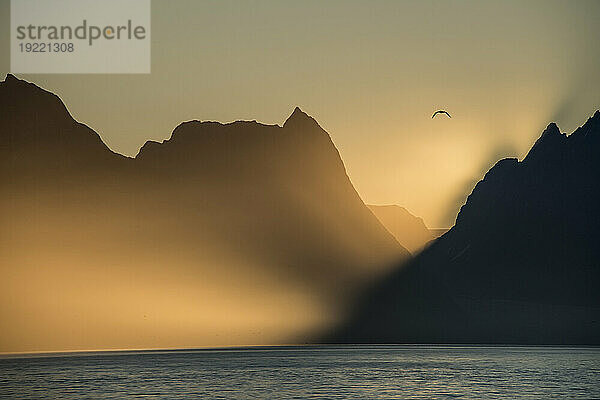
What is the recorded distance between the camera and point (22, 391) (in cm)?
9794

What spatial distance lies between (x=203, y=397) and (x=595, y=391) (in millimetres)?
36694

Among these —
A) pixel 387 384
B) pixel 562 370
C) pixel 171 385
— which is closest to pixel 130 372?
pixel 171 385

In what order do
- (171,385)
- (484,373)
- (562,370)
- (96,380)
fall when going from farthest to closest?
(562,370) < (484,373) < (96,380) < (171,385)

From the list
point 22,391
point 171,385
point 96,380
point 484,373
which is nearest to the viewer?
point 22,391

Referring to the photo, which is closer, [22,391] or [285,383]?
[22,391]

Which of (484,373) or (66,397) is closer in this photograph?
(66,397)

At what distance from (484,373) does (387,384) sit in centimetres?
3121

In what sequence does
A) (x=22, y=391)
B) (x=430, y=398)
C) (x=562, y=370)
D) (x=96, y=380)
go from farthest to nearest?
(x=562, y=370), (x=96, y=380), (x=22, y=391), (x=430, y=398)

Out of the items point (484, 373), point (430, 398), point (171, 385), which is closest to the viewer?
point (430, 398)

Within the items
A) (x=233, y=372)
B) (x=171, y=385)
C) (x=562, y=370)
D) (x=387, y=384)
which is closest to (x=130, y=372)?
(x=233, y=372)

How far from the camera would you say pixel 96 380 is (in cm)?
11788

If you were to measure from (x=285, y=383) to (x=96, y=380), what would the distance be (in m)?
21.8

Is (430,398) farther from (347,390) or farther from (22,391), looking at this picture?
(22,391)

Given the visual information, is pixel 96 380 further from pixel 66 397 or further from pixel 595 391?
pixel 595 391
